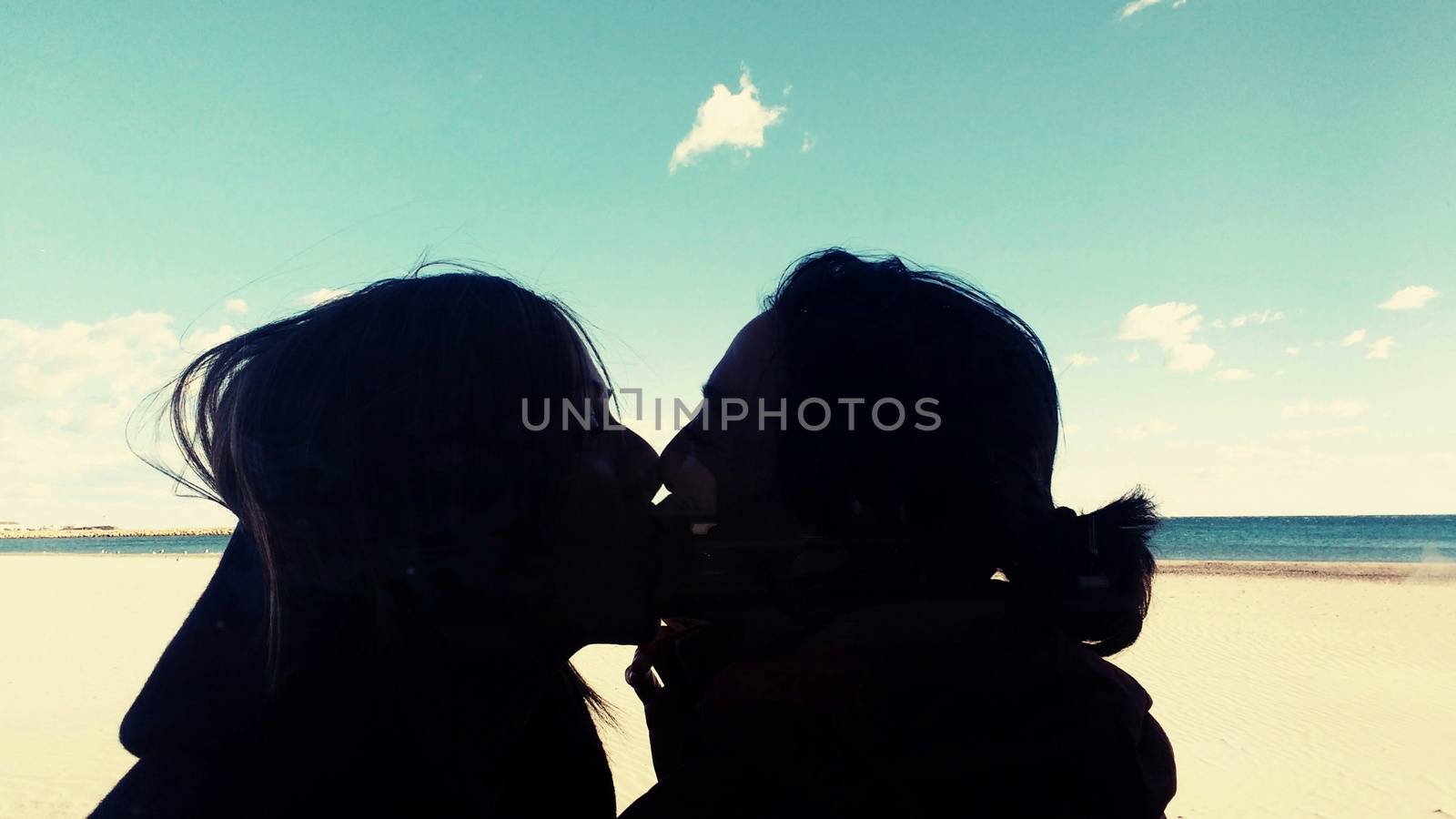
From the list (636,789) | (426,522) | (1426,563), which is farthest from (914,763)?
(1426,563)

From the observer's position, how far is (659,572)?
1.39m

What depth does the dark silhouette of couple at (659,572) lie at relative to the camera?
1066 mm

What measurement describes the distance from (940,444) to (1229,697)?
8.83 meters

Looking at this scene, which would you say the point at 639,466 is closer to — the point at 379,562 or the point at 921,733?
the point at 379,562

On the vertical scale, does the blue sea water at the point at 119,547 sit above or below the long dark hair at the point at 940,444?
below

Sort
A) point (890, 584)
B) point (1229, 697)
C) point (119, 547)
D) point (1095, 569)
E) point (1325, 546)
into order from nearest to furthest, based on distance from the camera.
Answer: point (890, 584) → point (1095, 569) → point (1229, 697) → point (1325, 546) → point (119, 547)

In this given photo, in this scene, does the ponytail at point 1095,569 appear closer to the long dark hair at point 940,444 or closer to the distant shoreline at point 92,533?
the long dark hair at point 940,444

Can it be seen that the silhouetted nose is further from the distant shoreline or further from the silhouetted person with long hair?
the distant shoreline

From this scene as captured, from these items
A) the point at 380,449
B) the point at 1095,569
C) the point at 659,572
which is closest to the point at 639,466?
the point at 659,572

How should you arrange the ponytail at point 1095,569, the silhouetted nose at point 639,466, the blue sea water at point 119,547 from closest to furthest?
1. the ponytail at point 1095,569
2. the silhouetted nose at point 639,466
3. the blue sea water at point 119,547

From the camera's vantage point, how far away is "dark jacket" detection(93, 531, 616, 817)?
1032 mm

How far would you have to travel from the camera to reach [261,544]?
1.09 m

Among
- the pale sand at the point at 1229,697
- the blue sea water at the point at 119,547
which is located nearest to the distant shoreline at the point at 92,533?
the blue sea water at the point at 119,547

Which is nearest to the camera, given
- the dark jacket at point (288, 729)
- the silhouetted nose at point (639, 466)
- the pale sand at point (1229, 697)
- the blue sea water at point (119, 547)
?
the dark jacket at point (288, 729)
